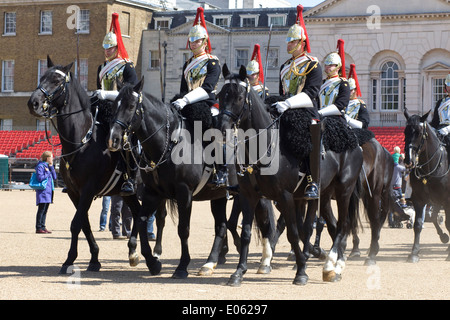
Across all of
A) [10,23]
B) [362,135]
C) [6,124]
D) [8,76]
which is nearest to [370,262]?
[362,135]

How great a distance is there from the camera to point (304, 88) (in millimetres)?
10680

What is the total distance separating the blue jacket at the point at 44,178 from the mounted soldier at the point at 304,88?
8.95 meters

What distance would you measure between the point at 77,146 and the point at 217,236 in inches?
89.4

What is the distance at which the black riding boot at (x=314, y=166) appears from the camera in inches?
409

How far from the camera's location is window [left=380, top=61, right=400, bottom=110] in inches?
2012

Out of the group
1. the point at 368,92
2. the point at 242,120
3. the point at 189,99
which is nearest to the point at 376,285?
the point at 242,120

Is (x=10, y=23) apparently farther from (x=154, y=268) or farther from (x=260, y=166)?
(x=260, y=166)

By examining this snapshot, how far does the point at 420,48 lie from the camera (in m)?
50.6

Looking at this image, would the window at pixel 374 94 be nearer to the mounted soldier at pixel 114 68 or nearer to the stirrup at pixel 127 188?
the mounted soldier at pixel 114 68

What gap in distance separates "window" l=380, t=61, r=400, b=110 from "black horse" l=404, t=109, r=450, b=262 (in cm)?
3717

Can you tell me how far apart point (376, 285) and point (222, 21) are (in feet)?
161

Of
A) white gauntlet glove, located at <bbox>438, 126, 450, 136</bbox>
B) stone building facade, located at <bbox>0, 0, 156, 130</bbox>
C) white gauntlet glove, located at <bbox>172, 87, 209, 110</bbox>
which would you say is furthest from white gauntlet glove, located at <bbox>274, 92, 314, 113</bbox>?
stone building facade, located at <bbox>0, 0, 156, 130</bbox>
